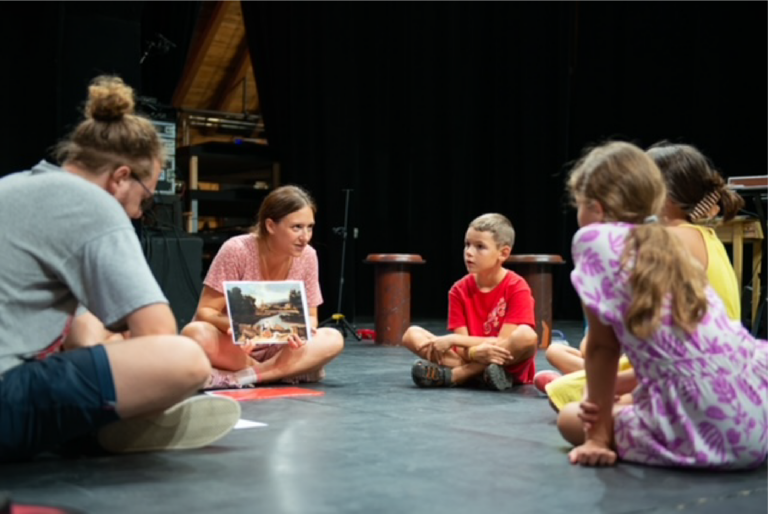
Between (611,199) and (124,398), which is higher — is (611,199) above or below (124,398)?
above

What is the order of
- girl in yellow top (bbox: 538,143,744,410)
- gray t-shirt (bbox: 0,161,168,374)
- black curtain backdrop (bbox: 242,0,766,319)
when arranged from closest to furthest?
gray t-shirt (bbox: 0,161,168,374) → girl in yellow top (bbox: 538,143,744,410) → black curtain backdrop (bbox: 242,0,766,319)

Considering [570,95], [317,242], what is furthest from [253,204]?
[570,95]

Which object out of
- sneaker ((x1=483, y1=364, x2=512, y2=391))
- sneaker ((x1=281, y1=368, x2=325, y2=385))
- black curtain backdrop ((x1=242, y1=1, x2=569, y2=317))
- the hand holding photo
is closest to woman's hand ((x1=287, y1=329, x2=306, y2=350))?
the hand holding photo

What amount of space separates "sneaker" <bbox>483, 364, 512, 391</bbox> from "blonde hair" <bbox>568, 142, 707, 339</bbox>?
146cm

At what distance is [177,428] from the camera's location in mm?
2061

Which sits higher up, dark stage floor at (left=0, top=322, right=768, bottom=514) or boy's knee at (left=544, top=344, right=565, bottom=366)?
boy's knee at (left=544, top=344, right=565, bottom=366)

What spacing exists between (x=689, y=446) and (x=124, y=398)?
1.14m

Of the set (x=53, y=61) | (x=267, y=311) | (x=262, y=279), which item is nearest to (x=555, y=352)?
(x=267, y=311)

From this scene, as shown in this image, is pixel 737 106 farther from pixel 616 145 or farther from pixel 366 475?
pixel 366 475

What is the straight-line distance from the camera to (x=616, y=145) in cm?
186

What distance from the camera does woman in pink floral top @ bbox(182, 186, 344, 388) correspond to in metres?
3.29

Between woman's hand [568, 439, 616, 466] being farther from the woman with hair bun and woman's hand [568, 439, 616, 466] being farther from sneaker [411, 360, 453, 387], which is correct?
sneaker [411, 360, 453, 387]

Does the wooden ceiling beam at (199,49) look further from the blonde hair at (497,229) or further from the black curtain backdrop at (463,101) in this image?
the blonde hair at (497,229)

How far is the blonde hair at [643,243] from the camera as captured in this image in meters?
1.75
